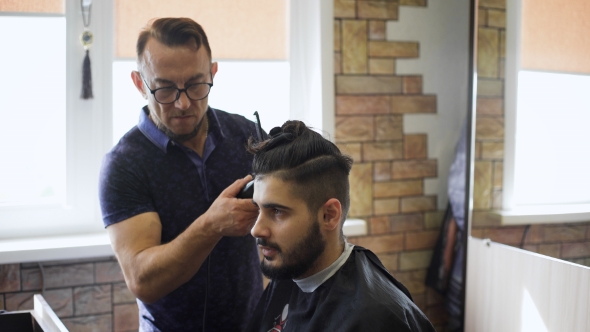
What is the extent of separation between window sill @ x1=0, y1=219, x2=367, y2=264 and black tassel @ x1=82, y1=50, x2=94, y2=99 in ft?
2.25

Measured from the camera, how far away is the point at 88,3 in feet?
9.35

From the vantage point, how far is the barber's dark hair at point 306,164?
5.42 ft

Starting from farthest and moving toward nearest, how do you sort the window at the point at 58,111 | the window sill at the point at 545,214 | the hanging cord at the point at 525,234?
the window at the point at 58,111
the hanging cord at the point at 525,234
the window sill at the point at 545,214

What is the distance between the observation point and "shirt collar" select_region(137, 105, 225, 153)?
1989 mm

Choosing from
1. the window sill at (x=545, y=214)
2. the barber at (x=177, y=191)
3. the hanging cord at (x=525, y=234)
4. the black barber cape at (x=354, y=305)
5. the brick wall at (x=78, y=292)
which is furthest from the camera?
the brick wall at (x=78, y=292)

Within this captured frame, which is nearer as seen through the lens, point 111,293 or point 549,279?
point 549,279

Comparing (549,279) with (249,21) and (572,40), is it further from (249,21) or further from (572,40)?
(249,21)

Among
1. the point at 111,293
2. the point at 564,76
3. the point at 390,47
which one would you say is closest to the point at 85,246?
the point at 111,293

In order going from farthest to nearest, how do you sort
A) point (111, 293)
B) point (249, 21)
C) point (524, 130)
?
point (249, 21) < point (111, 293) < point (524, 130)

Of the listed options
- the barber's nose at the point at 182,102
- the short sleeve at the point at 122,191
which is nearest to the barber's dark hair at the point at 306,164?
the barber's nose at the point at 182,102

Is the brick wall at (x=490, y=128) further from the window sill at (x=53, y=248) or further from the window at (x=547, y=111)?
the window sill at (x=53, y=248)

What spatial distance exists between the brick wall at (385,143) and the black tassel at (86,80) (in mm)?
1236

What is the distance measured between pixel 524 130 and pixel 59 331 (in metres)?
1.93

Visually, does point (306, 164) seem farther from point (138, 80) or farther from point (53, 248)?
point (53, 248)
